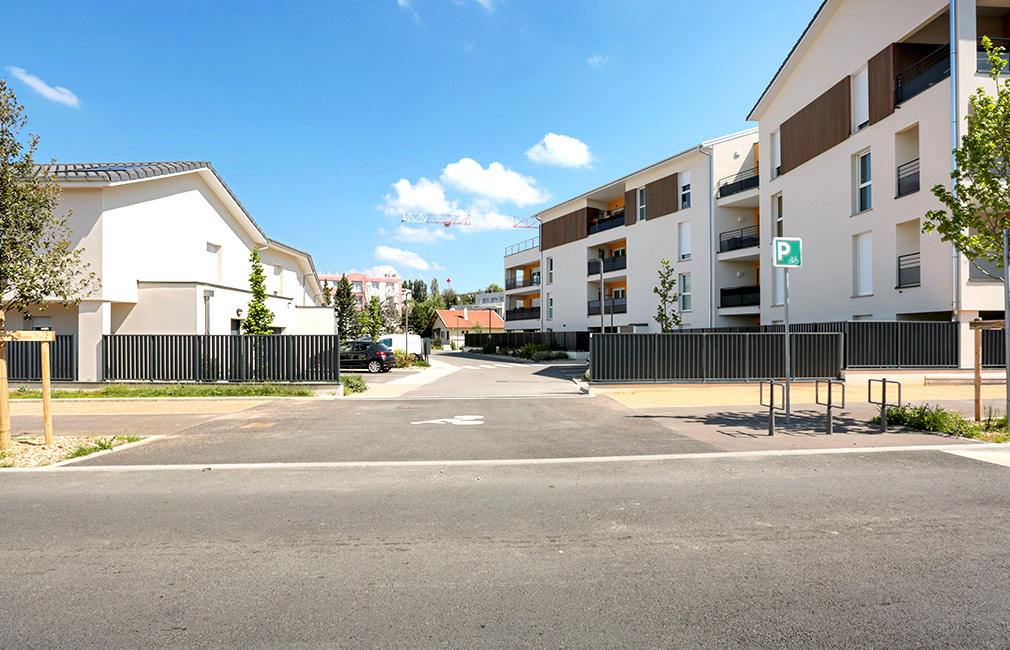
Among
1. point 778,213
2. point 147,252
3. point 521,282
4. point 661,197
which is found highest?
point 661,197

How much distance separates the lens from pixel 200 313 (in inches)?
711

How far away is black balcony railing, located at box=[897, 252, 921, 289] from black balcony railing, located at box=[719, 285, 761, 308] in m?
8.91

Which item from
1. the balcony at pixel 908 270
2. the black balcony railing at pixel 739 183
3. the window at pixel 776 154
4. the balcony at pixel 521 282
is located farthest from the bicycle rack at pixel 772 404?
the balcony at pixel 521 282

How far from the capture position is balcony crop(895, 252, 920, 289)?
19000 mm

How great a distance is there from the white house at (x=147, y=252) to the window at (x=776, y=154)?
26.1 m

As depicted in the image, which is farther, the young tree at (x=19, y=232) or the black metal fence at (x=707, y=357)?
the black metal fence at (x=707, y=357)

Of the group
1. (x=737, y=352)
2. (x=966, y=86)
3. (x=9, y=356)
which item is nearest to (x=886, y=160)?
(x=966, y=86)

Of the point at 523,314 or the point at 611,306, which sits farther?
the point at 523,314

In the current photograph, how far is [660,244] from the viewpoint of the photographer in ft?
114

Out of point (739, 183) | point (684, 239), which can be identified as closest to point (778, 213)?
point (739, 183)

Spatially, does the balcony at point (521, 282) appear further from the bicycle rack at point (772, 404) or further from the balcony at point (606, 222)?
the bicycle rack at point (772, 404)

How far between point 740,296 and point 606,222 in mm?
13660

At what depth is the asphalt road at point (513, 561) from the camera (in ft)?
10.2

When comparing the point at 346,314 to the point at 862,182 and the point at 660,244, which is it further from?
the point at 862,182
